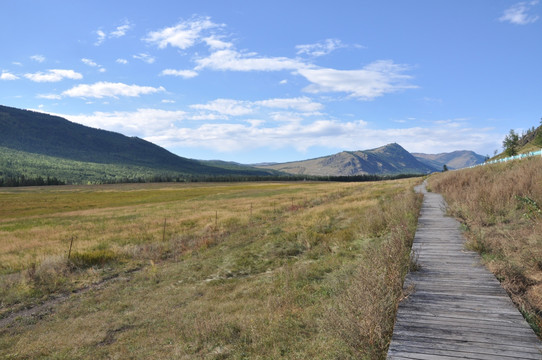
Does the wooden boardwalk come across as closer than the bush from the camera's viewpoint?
Yes

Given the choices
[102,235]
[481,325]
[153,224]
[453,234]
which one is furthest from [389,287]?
[153,224]

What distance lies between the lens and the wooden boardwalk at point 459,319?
3.87 m

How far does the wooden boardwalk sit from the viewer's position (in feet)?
12.7

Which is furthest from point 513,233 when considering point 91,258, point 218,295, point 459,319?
point 91,258

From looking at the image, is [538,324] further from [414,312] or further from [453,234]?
[453,234]

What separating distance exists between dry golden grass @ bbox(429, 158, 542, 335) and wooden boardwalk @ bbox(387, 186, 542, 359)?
1.04 feet

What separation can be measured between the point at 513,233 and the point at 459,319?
15.9ft

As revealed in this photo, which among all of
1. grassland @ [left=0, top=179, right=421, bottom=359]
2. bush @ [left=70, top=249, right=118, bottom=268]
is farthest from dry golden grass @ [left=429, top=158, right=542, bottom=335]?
bush @ [left=70, top=249, right=118, bottom=268]

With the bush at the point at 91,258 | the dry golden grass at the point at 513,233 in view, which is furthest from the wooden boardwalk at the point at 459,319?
the bush at the point at 91,258

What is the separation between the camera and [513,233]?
799cm

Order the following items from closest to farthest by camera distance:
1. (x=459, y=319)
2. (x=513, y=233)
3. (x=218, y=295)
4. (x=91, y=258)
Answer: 1. (x=459, y=319)
2. (x=513, y=233)
3. (x=218, y=295)
4. (x=91, y=258)

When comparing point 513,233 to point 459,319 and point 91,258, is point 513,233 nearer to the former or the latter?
point 459,319

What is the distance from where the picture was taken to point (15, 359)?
25.5 feet

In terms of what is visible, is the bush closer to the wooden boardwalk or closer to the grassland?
the grassland
